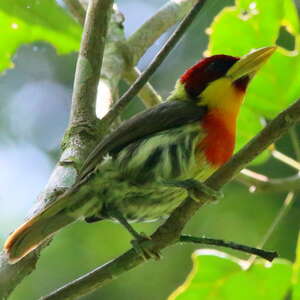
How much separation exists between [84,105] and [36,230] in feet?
1.88

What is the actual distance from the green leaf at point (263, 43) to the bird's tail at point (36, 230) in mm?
1155

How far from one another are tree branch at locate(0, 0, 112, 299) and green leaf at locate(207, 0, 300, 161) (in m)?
0.71

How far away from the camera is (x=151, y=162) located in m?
3.43

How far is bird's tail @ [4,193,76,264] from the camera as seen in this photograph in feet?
9.15

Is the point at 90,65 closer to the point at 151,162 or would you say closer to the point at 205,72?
the point at 151,162

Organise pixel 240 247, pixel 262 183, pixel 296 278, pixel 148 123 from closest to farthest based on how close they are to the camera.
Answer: pixel 240 247 < pixel 296 278 < pixel 148 123 < pixel 262 183

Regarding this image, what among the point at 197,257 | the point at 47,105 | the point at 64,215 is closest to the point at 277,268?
the point at 197,257

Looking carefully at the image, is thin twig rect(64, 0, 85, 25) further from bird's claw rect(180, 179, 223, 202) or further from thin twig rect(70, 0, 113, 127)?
bird's claw rect(180, 179, 223, 202)

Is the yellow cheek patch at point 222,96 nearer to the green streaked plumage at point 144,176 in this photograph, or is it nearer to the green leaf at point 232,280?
the green streaked plumage at point 144,176

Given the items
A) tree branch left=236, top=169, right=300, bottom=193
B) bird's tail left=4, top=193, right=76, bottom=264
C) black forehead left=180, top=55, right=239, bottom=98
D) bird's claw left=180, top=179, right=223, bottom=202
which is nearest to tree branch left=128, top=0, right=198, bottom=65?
black forehead left=180, top=55, right=239, bottom=98

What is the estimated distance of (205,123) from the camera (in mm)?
3666

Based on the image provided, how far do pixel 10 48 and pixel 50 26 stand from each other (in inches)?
9.2

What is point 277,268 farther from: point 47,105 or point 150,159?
point 47,105

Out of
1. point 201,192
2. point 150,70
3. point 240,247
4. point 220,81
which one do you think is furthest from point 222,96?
point 240,247
